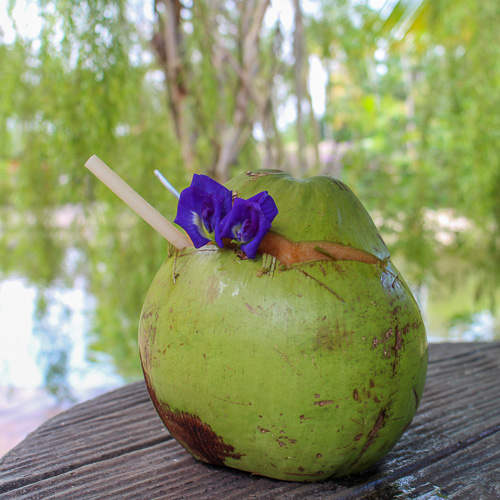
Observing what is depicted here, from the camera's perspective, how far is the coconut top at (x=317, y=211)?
58 centimetres

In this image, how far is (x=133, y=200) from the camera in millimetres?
602

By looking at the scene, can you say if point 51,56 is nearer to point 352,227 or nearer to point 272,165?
point 272,165

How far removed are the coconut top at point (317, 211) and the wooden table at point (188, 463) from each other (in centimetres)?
25

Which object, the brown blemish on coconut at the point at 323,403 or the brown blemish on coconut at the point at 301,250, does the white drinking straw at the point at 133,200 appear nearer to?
the brown blemish on coconut at the point at 301,250

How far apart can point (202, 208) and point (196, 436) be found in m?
0.25

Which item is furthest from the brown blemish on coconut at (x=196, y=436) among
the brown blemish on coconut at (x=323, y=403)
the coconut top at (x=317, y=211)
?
the coconut top at (x=317, y=211)

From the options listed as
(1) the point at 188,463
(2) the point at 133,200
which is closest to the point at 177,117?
(2) the point at 133,200

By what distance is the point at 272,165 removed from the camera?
1421 mm

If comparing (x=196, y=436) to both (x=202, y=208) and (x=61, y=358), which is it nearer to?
(x=202, y=208)

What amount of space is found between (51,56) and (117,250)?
646 mm

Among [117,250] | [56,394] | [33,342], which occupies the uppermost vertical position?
[117,250]

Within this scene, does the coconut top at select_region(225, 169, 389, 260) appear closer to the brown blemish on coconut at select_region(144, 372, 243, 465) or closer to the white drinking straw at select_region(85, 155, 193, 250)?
the white drinking straw at select_region(85, 155, 193, 250)

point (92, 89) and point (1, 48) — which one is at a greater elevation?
point (1, 48)

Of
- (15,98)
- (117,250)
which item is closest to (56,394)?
(117,250)
